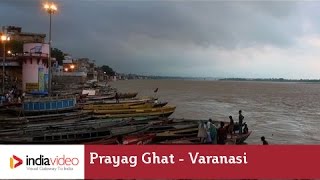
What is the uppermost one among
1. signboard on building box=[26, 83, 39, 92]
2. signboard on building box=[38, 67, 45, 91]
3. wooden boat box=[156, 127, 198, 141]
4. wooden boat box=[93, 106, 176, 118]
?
signboard on building box=[38, 67, 45, 91]

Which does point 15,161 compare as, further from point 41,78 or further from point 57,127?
point 41,78

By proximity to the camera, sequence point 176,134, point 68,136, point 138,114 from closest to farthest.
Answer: point 68,136 → point 176,134 → point 138,114

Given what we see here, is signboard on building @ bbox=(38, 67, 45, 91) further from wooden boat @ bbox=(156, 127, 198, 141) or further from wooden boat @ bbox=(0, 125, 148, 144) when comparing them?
wooden boat @ bbox=(156, 127, 198, 141)

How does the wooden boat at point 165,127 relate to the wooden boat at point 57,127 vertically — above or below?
below

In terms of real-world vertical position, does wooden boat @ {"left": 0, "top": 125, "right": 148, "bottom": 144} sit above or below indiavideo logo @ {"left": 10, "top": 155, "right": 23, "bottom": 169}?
below

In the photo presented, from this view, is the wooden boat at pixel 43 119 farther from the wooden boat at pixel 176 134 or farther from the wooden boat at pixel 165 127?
the wooden boat at pixel 176 134

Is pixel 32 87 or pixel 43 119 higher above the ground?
pixel 32 87

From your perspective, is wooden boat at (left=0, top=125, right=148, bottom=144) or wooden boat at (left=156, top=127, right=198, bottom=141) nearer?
wooden boat at (left=0, top=125, right=148, bottom=144)

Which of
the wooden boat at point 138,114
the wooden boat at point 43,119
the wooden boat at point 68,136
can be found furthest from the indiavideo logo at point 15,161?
the wooden boat at point 138,114

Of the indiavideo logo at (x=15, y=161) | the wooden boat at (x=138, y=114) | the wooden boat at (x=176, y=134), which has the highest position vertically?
the indiavideo logo at (x=15, y=161)

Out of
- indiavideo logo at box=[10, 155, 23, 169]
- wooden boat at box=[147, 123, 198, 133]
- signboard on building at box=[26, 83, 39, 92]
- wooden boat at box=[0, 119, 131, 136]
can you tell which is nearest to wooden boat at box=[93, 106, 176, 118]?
wooden boat at box=[0, 119, 131, 136]

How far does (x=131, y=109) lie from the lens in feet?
103

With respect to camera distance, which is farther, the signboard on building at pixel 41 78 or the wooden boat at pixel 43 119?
the signboard on building at pixel 41 78

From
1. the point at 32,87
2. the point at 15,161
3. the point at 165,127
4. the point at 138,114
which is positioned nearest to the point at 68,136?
the point at 165,127
